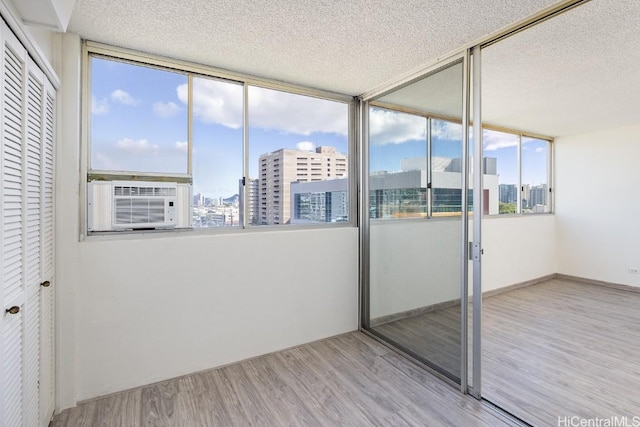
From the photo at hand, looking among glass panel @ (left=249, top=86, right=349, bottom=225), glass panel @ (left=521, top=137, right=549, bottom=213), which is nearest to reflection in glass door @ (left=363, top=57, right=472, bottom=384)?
glass panel @ (left=249, top=86, right=349, bottom=225)

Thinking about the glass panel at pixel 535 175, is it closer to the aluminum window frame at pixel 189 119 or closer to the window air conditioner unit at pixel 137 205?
the aluminum window frame at pixel 189 119

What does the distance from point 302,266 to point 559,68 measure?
276 centimetres

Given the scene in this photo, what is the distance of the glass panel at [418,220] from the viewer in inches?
95.3

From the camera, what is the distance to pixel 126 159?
2.38 metres

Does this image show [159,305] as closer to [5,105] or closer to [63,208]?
[63,208]

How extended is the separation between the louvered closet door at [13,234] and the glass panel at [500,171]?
193 inches

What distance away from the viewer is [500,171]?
16.0ft

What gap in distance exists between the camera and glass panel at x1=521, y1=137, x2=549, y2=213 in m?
5.26

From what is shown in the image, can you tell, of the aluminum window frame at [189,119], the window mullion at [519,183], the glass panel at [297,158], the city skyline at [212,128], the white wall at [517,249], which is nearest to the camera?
the aluminum window frame at [189,119]

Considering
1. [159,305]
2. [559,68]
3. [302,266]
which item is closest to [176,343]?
[159,305]

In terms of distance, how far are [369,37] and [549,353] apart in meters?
3.04

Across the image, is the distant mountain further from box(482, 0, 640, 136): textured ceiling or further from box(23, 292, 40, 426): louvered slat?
box(482, 0, 640, 136): textured ceiling

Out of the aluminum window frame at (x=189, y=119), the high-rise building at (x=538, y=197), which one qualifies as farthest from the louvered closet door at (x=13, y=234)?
the high-rise building at (x=538, y=197)
